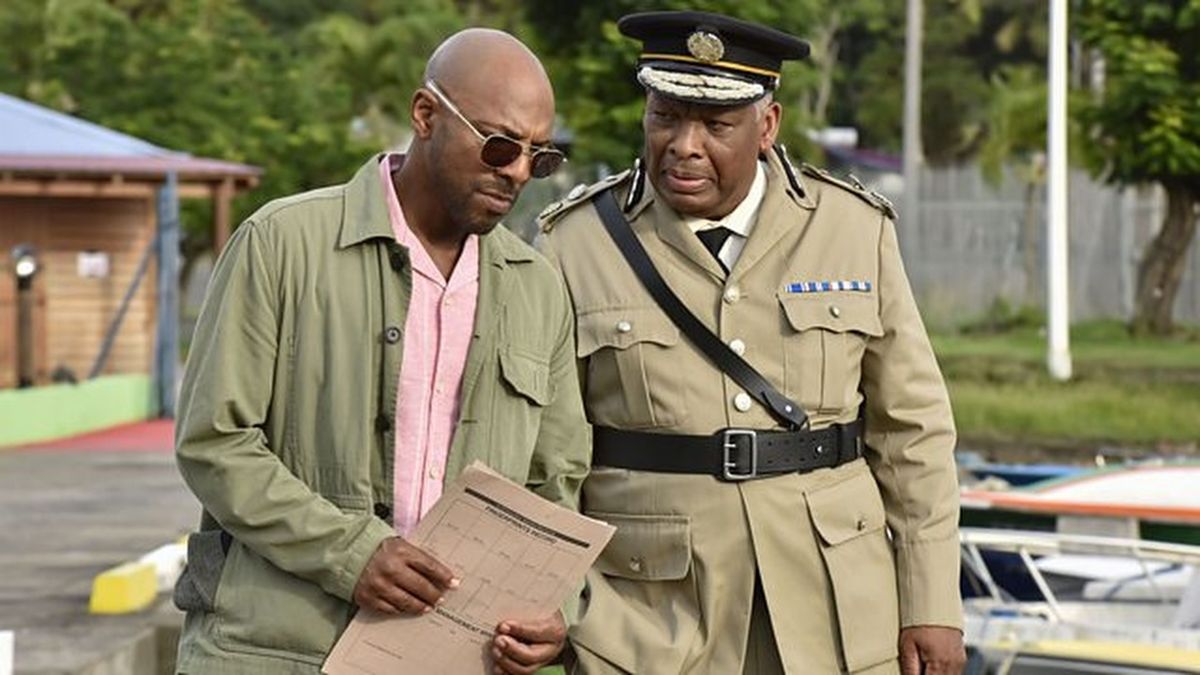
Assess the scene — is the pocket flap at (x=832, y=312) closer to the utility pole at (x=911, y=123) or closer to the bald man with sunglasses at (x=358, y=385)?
the bald man with sunglasses at (x=358, y=385)

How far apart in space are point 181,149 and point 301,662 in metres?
34.7

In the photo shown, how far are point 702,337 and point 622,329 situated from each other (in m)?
0.15

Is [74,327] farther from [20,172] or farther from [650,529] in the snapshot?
[650,529]

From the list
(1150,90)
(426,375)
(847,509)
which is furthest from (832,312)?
(1150,90)

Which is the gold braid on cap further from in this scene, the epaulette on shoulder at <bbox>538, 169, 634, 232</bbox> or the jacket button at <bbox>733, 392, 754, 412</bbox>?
the jacket button at <bbox>733, 392, 754, 412</bbox>

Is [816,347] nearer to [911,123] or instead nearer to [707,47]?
[707,47]

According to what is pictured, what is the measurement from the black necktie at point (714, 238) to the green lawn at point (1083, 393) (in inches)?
660

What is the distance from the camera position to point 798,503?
5.26 m

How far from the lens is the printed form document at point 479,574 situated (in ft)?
13.9

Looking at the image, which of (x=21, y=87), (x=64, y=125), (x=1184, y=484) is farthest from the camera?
(x=21, y=87)

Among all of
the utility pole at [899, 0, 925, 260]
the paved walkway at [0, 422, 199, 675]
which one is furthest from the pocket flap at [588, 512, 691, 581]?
the utility pole at [899, 0, 925, 260]

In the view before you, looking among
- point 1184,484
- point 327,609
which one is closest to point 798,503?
point 327,609

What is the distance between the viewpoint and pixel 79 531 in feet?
49.1

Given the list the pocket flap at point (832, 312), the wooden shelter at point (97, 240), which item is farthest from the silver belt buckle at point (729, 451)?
the wooden shelter at point (97, 240)
